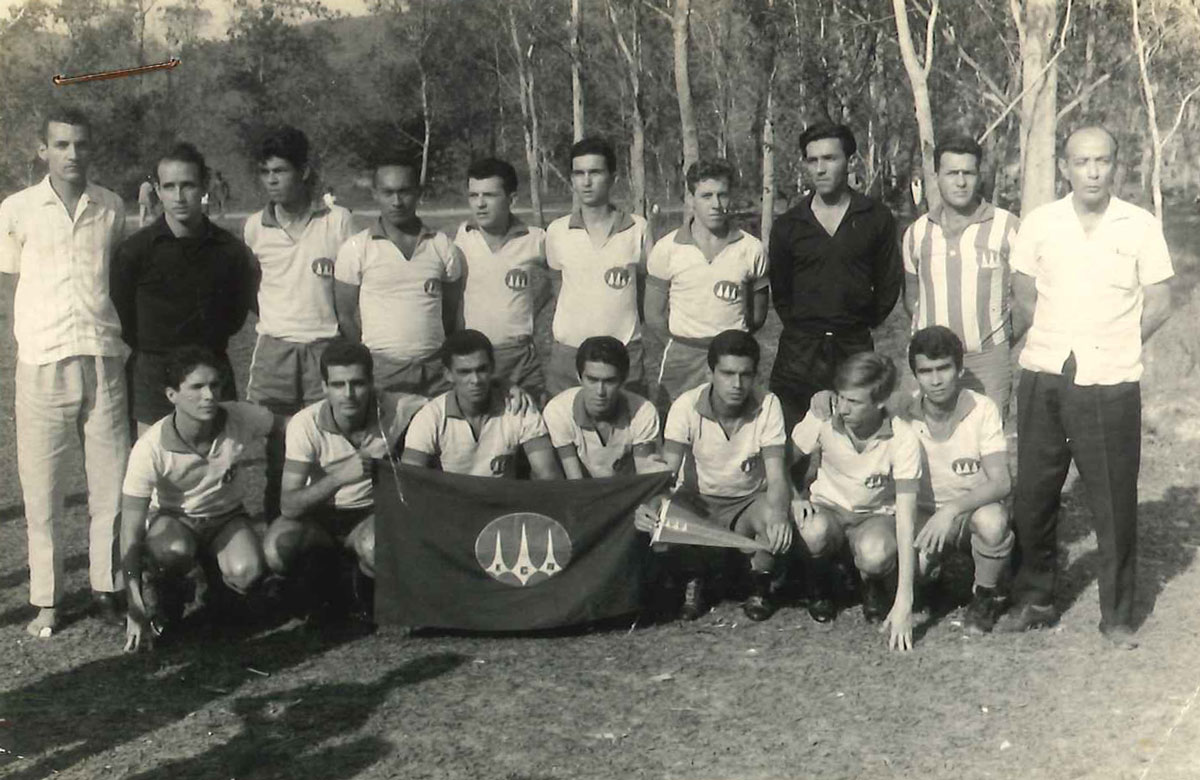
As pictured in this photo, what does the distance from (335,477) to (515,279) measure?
1.31 meters

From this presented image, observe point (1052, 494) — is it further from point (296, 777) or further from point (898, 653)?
point (296, 777)

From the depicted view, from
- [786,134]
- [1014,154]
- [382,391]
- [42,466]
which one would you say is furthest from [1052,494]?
[1014,154]

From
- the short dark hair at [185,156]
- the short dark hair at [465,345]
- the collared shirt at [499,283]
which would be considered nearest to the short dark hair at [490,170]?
the collared shirt at [499,283]

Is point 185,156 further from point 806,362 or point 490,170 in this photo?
point 806,362

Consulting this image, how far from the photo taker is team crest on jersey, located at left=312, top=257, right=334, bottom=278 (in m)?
5.90

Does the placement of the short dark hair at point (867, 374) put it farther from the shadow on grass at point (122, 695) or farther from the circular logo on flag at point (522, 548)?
the shadow on grass at point (122, 695)

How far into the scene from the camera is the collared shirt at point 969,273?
5668 millimetres

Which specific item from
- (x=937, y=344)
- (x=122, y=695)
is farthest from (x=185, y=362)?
(x=937, y=344)

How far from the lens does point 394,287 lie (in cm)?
588

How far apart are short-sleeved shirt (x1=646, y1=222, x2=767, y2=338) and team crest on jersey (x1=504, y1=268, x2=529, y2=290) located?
0.61m

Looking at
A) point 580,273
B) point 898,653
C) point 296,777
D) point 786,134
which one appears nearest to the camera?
point 296,777

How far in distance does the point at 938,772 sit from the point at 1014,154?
44697 mm

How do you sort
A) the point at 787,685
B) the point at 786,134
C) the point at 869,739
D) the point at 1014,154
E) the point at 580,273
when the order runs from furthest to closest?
the point at 1014,154 → the point at 786,134 → the point at 580,273 → the point at 787,685 → the point at 869,739

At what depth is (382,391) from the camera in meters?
5.74
